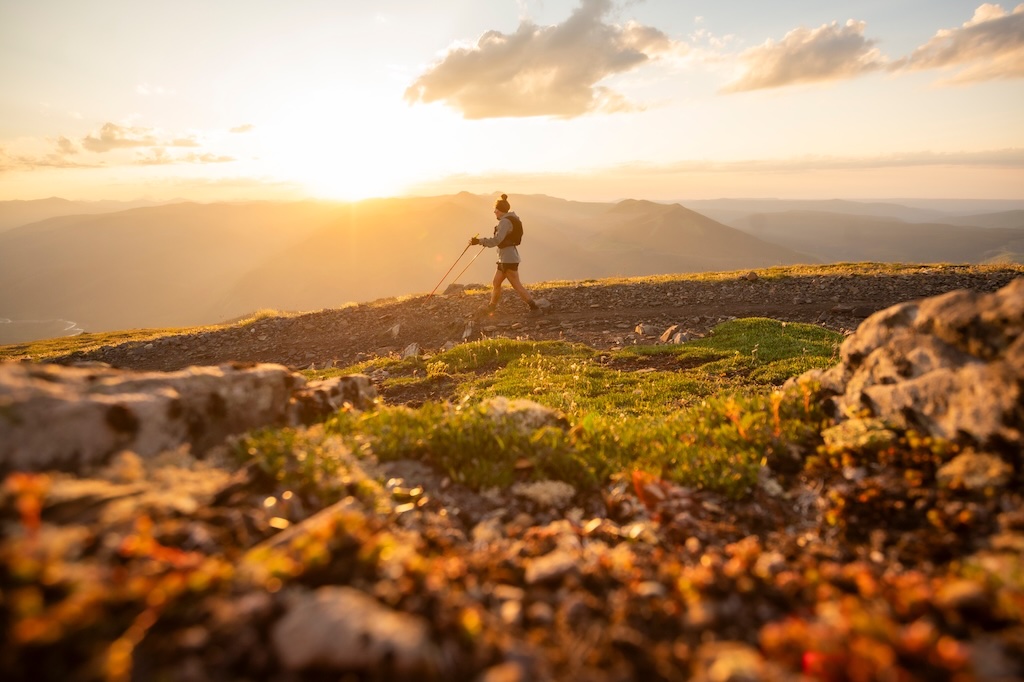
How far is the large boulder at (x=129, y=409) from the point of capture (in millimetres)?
3912

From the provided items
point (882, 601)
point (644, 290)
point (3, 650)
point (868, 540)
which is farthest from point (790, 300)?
point (3, 650)

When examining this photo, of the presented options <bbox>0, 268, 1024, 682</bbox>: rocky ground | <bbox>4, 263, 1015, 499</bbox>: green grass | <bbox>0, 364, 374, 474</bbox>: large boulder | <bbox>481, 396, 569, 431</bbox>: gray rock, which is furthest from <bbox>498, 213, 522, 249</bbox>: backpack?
<bbox>0, 268, 1024, 682</bbox>: rocky ground

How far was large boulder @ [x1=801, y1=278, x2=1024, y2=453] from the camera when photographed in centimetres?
452

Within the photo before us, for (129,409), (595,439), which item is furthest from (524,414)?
(129,409)

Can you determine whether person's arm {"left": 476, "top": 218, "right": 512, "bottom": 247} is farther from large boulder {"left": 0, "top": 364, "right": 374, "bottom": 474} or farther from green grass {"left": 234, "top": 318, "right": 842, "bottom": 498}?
large boulder {"left": 0, "top": 364, "right": 374, "bottom": 474}

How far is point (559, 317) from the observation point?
20359 mm

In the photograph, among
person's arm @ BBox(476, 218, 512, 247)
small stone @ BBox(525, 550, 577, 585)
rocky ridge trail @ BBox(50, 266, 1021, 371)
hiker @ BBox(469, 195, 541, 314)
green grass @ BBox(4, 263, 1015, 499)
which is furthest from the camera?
hiker @ BBox(469, 195, 541, 314)

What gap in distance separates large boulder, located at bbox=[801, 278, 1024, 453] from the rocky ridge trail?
1012 cm

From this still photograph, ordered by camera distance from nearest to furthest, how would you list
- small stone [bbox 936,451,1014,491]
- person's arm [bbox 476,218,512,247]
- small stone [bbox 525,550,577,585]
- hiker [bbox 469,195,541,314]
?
small stone [bbox 525,550,577,585] → small stone [bbox 936,451,1014,491] → person's arm [bbox 476,218,512,247] → hiker [bbox 469,195,541,314]

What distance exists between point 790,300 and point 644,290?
6.05 metres

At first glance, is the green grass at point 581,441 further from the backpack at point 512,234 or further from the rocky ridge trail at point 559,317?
the backpack at point 512,234

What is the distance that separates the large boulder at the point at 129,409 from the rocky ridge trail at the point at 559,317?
11.0 meters

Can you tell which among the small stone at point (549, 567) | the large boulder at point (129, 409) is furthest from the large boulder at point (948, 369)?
the large boulder at point (129, 409)

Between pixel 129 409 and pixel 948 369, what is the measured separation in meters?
7.89
